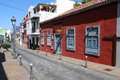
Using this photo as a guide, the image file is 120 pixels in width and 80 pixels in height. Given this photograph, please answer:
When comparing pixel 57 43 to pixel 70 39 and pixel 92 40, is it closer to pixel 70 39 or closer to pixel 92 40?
pixel 70 39

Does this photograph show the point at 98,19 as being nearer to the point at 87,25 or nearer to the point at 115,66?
the point at 87,25

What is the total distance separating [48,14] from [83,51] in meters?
14.7

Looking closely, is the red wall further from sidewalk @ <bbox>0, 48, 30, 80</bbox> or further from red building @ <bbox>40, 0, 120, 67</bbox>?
sidewalk @ <bbox>0, 48, 30, 80</bbox>

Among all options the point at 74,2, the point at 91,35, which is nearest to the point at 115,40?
the point at 91,35

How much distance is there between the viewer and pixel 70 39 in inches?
536

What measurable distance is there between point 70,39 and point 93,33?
375cm

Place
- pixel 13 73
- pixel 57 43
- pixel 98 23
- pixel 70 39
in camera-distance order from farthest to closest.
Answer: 1. pixel 57 43
2. pixel 70 39
3. pixel 98 23
4. pixel 13 73

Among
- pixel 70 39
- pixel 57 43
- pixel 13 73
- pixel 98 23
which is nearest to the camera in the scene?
pixel 13 73

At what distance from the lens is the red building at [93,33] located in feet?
28.5

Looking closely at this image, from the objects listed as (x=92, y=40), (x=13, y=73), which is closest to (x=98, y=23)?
(x=92, y=40)

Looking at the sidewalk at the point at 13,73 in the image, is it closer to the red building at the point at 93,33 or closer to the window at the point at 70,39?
the red building at the point at 93,33

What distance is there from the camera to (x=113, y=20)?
28.8ft

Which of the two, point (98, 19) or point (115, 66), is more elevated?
point (98, 19)

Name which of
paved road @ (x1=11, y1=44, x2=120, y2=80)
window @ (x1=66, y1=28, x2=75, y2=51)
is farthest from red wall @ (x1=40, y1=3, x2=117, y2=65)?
paved road @ (x1=11, y1=44, x2=120, y2=80)
